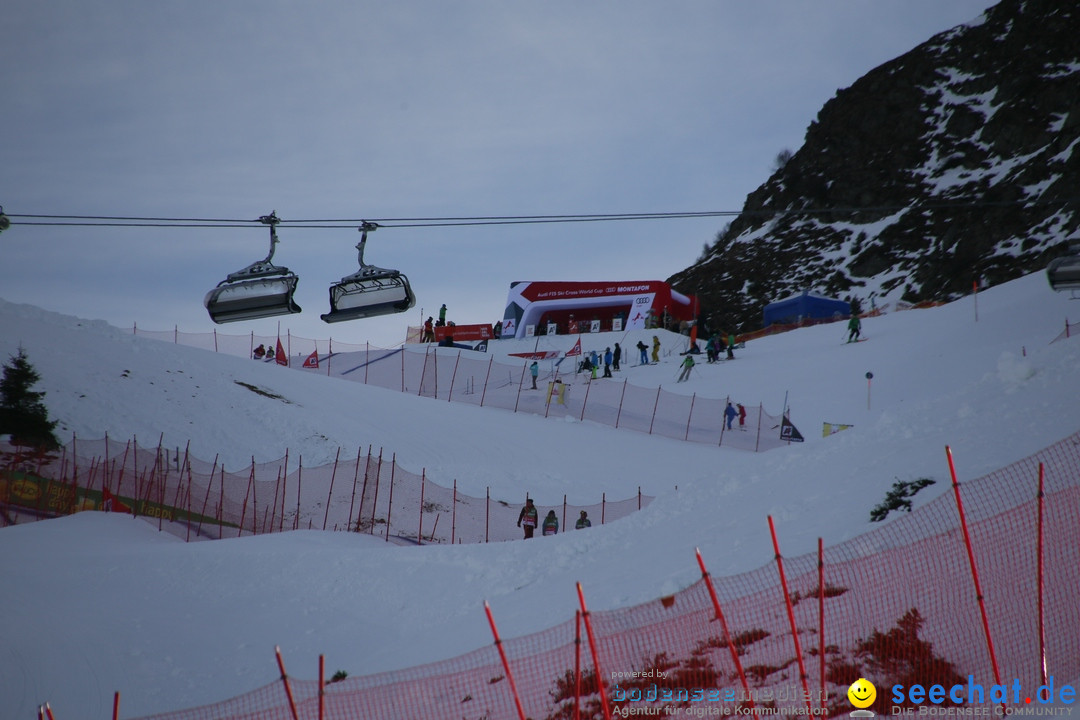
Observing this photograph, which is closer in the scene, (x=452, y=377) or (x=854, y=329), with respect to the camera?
(x=854, y=329)

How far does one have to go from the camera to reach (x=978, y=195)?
3391 inches

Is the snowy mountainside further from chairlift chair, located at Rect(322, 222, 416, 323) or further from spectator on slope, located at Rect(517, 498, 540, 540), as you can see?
chairlift chair, located at Rect(322, 222, 416, 323)

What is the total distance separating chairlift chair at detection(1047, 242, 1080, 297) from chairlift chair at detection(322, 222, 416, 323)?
13.9 m

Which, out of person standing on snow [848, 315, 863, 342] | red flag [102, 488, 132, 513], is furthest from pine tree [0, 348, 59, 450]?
person standing on snow [848, 315, 863, 342]

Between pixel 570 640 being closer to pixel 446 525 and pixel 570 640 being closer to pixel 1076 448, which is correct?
pixel 1076 448

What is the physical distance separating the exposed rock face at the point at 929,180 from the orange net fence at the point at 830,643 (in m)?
A: 60.1

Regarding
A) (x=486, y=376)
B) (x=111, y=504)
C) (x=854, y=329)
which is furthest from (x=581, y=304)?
(x=111, y=504)

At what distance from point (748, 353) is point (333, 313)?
30.5 metres

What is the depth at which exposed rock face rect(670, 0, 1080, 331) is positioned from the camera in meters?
75.1

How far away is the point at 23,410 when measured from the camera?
24.7 meters

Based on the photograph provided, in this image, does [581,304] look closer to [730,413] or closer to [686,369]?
[686,369]

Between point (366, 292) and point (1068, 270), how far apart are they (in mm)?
14522

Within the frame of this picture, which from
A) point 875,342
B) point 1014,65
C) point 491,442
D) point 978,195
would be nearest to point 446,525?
point 491,442

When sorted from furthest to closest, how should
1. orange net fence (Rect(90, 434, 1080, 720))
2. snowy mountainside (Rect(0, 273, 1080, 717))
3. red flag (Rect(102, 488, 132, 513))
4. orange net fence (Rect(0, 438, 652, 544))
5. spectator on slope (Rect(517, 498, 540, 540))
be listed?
1. red flag (Rect(102, 488, 132, 513))
2. orange net fence (Rect(0, 438, 652, 544))
3. spectator on slope (Rect(517, 498, 540, 540))
4. snowy mountainside (Rect(0, 273, 1080, 717))
5. orange net fence (Rect(90, 434, 1080, 720))
